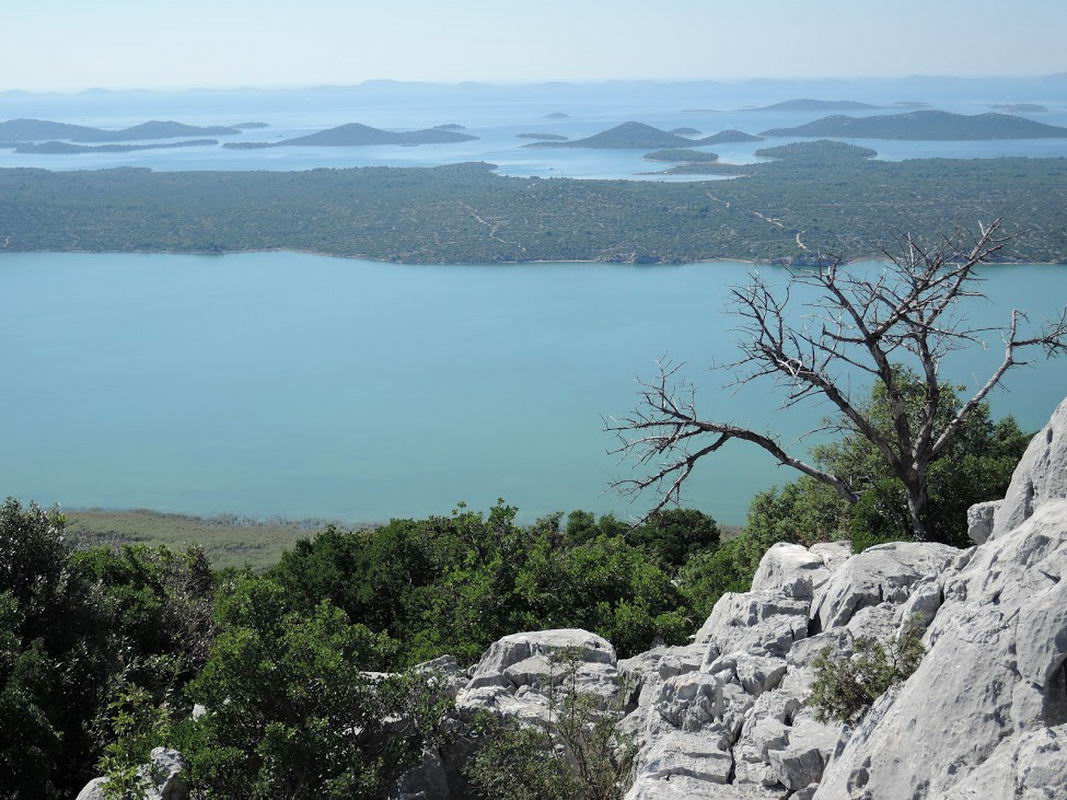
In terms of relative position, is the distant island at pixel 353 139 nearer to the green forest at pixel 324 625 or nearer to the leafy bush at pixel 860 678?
the green forest at pixel 324 625

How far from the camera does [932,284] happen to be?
11203mm

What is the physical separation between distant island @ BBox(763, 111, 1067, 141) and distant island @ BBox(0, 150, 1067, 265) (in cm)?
4780

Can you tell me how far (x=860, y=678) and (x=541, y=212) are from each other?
91.1m

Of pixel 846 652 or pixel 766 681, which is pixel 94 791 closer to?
pixel 766 681

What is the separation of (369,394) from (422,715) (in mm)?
44727

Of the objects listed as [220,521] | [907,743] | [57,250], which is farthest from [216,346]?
[907,743]

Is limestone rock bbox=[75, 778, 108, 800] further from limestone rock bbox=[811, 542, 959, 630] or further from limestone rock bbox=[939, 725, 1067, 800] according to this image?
limestone rock bbox=[939, 725, 1067, 800]

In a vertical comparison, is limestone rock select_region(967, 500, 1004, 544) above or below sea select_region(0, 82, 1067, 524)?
above

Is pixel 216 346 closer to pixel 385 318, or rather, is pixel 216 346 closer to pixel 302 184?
pixel 385 318

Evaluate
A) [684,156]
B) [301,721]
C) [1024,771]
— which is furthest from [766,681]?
[684,156]

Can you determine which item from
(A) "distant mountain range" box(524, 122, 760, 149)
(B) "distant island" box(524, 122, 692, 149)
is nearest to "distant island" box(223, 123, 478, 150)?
(A) "distant mountain range" box(524, 122, 760, 149)

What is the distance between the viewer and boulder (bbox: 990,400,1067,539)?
257 inches

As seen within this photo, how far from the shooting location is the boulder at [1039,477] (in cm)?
653

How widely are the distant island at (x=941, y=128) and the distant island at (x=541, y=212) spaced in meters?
47.8
